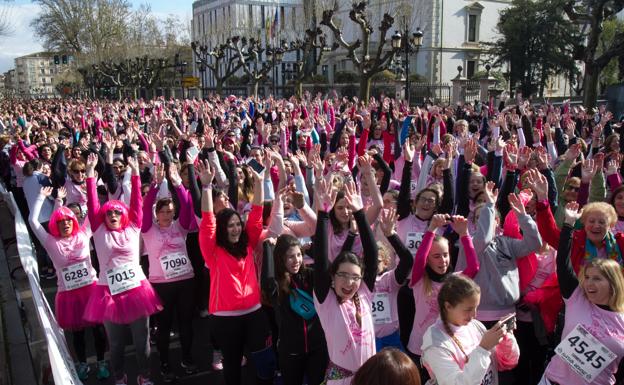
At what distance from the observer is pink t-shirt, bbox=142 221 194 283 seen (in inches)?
178

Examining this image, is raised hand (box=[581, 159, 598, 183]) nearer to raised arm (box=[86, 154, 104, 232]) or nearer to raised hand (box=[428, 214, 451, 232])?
raised hand (box=[428, 214, 451, 232])

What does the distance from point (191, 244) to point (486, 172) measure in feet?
11.2

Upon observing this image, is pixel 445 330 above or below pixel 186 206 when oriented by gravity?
below

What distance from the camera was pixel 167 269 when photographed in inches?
178

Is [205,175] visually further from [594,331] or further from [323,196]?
[594,331]

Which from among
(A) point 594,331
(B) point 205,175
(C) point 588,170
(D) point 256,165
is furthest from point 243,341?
(C) point 588,170

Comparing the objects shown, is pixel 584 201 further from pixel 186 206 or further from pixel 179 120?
pixel 179 120

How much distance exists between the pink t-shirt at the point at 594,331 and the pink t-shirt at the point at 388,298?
3.32ft

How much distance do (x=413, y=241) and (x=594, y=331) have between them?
1.72m

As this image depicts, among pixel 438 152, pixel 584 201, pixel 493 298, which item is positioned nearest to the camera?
pixel 493 298

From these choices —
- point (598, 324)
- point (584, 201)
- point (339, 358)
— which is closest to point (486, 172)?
point (584, 201)

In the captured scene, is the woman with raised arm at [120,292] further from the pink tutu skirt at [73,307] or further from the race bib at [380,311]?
the race bib at [380,311]

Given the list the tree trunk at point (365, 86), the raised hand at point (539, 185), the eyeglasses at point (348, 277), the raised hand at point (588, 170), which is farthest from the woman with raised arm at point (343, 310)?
the tree trunk at point (365, 86)

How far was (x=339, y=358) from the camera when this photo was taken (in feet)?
10.1
